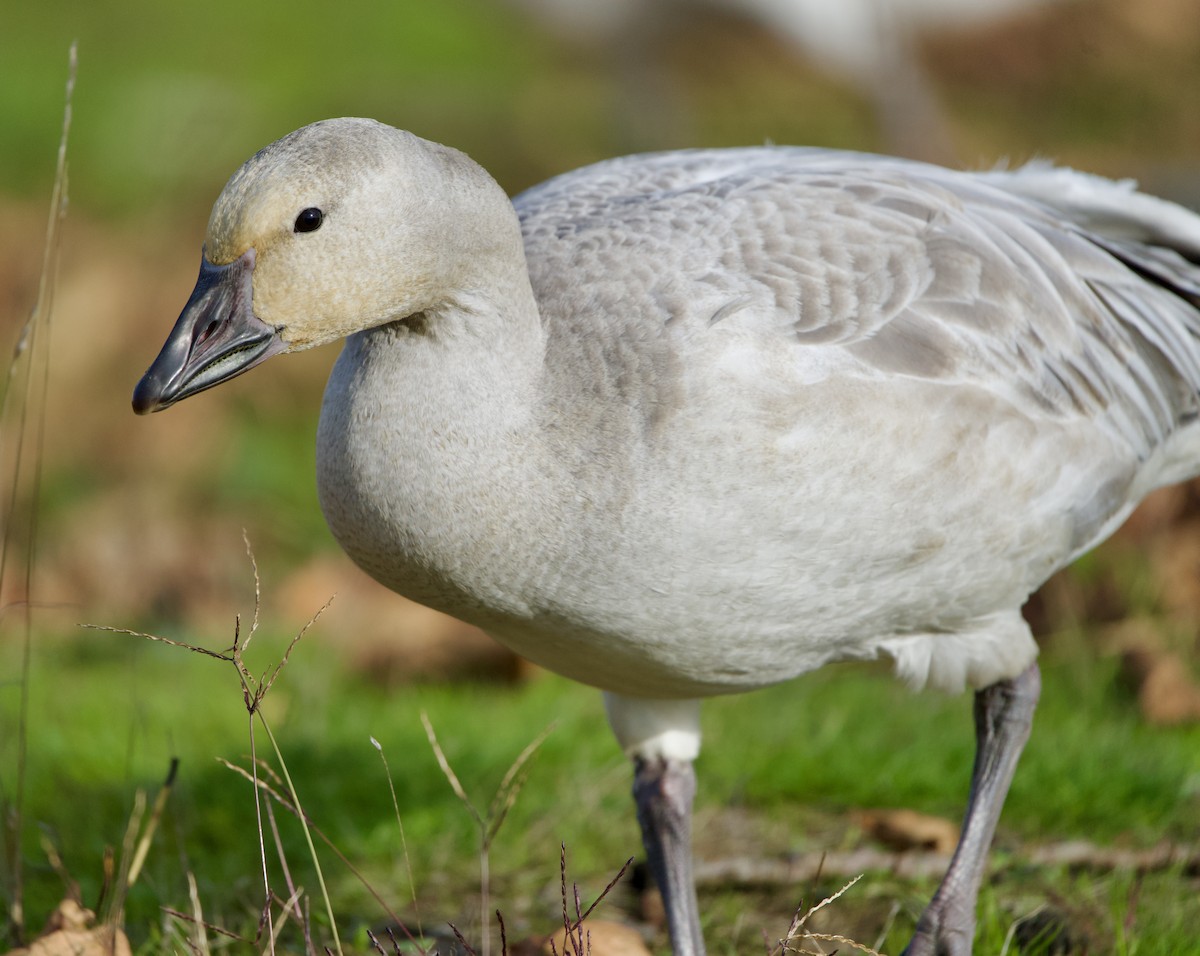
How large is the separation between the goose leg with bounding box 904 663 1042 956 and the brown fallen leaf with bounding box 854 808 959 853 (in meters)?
0.35

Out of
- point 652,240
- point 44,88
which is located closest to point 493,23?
point 44,88

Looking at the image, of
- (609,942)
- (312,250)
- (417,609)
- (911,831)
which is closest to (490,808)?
(609,942)

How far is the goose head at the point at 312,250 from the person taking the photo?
3117 millimetres

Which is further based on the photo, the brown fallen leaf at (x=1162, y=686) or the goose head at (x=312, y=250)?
the brown fallen leaf at (x=1162, y=686)

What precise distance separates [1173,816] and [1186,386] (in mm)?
1379

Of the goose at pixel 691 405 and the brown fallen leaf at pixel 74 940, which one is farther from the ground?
the goose at pixel 691 405

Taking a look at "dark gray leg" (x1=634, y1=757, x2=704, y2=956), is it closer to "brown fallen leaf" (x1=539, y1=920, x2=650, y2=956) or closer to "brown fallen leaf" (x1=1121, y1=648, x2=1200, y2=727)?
"brown fallen leaf" (x1=539, y1=920, x2=650, y2=956)

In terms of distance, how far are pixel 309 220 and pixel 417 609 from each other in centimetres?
378

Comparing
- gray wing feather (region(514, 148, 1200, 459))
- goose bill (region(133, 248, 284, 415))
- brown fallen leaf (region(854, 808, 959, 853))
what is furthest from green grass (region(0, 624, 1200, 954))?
goose bill (region(133, 248, 284, 415))

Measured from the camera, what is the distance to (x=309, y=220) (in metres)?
3.13

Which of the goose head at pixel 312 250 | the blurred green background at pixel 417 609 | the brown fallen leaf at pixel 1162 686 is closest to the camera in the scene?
the goose head at pixel 312 250

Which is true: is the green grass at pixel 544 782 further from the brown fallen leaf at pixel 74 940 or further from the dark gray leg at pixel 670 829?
the brown fallen leaf at pixel 74 940

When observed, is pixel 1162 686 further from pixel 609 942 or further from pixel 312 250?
pixel 312 250

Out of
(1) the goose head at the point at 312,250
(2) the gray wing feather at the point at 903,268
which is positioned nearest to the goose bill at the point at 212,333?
(1) the goose head at the point at 312,250
